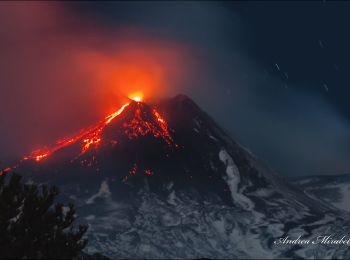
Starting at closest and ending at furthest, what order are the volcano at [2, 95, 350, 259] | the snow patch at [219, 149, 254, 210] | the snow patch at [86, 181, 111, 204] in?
the volcano at [2, 95, 350, 259], the snow patch at [86, 181, 111, 204], the snow patch at [219, 149, 254, 210]

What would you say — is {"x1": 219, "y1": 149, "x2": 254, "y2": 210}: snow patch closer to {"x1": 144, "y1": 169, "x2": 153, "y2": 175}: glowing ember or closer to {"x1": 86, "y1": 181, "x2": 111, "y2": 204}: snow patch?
{"x1": 144, "y1": 169, "x2": 153, "y2": 175}: glowing ember

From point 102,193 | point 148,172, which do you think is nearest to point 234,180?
point 148,172

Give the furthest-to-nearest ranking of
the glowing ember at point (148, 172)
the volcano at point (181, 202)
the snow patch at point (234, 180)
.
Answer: the glowing ember at point (148, 172), the snow patch at point (234, 180), the volcano at point (181, 202)

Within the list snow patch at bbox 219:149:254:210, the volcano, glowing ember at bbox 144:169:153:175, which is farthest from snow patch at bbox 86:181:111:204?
snow patch at bbox 219:149:254:210

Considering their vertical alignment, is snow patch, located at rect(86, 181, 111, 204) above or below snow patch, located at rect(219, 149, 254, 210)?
above

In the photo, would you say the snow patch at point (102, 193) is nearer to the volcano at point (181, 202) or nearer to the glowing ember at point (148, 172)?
the volcano at point (181, 202)

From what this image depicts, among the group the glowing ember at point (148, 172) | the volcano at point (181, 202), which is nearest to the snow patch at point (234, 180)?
the volcano at point (181, 202)

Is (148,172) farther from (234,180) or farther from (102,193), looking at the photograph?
(234,180)

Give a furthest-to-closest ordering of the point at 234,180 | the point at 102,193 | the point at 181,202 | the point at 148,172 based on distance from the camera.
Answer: the point at 234,180
the point at 148,172
the point at 102,193
the point at 181,202
